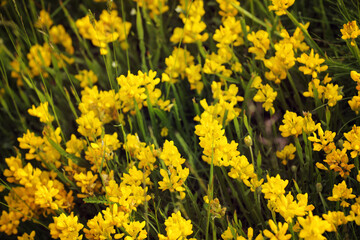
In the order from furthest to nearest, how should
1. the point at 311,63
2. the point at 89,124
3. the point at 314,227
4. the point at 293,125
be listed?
the point at 89,124, the point at 311,63, the point at 293,125, the point at 314,227

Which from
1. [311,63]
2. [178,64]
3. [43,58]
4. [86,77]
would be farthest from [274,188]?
[43,58]

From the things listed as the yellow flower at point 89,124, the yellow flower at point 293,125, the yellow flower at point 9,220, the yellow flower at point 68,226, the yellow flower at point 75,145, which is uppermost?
the yellow flower at point 89,124

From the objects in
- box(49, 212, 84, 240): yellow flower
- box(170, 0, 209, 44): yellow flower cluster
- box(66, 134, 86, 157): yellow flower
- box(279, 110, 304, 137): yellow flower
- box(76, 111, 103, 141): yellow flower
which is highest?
box(170, 0, 209, 44): yellow flower cluster

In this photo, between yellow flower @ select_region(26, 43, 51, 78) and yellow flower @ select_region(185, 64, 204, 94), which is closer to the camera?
yellow flower @ select_region(185, 64, 204, 94)

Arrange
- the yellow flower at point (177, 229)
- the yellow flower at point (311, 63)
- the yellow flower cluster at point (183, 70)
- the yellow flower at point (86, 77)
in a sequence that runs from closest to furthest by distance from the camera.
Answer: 1. the yellow flower at point (177, 229)
2. the yellow flower at point (311, 63)
3. the yellow flower cluster at point (183, 70)
4. the yellow flower at point (86, 77)

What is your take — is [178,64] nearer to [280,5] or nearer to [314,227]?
[280,5]

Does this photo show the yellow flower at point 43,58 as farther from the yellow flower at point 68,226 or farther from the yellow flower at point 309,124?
the yellow flower at point 309,124

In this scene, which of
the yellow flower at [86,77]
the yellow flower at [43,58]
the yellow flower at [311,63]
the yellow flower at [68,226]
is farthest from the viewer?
the yellow flower at [43,58]

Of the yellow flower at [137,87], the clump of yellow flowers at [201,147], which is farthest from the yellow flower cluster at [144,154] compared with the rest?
the yellow flower at [137,87]

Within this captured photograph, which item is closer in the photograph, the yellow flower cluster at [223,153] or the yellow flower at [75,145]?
the yellow flower cluster at [223,153]

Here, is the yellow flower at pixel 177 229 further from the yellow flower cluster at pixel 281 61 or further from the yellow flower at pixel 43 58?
the yellow flower at pixel 43 58

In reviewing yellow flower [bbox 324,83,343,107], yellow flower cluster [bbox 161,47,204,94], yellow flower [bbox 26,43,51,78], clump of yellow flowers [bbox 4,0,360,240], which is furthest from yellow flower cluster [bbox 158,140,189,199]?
yellow flower [bbox 26,43,51,78]

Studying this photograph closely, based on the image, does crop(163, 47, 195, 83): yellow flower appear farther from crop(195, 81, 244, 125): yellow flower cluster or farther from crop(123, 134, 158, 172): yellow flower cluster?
crop(123, 134, 158, 172): yellow flower cluster

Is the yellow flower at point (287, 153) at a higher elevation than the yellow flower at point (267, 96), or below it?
below
